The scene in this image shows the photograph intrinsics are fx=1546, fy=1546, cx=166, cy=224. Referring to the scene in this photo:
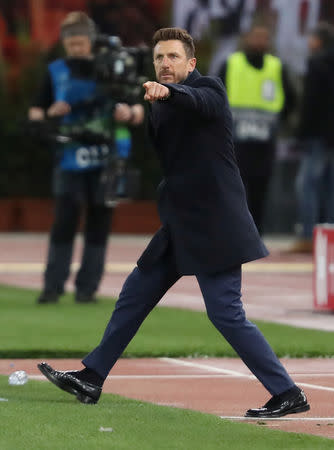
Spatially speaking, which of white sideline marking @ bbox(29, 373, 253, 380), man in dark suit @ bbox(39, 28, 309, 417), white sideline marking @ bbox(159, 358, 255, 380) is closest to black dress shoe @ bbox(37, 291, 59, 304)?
white sideline marking @ bbox(159, 358, 255, 380)

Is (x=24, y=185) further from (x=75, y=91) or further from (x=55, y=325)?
(x=55, y=325)

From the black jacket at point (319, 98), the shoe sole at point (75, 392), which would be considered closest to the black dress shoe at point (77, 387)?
the shoe sole at point (75, 392)

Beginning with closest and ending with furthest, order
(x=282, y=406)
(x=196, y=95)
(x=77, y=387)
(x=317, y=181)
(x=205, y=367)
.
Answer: (x=196, y=95)
(x=282, y=406)
(x=77, y=387)
(x=205, y=367)
(x=317, y=181)

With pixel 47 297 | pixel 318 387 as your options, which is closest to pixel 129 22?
pixel 47 297

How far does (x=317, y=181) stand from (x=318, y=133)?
580 millimetres

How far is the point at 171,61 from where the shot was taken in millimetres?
6676

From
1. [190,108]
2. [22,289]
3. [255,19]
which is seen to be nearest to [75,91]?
[22,289]

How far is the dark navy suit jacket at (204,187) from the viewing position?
22.0 feet

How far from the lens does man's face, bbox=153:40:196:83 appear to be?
21.9 ft

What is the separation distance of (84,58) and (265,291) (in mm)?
2845

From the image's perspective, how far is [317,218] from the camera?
17.9m

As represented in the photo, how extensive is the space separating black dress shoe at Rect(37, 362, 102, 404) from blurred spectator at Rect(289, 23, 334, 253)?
35.2 feet

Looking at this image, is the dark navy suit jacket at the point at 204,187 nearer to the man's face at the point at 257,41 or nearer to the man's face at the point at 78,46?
the man's face at the point at 78,46

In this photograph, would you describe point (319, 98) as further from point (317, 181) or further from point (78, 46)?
point (78, 46)
